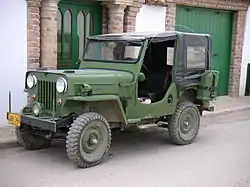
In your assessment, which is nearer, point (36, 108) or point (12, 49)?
point (36, 108)

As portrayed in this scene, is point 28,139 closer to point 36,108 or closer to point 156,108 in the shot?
point 36,108

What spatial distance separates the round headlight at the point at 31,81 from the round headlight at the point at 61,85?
63 cm

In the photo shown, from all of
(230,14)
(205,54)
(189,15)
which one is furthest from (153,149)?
(230,14)

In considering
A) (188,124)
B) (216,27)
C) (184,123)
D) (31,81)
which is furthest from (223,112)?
(31,81)

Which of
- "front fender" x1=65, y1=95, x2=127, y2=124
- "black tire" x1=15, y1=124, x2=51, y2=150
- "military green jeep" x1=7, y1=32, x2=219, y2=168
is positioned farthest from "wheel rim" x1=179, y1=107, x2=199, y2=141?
"black tire" x1=15, y1=124, x2=51, y2=150

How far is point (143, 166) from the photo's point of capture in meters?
6.02

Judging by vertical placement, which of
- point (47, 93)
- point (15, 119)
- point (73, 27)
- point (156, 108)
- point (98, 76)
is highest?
point (73, 27)

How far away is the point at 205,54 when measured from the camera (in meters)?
7.67

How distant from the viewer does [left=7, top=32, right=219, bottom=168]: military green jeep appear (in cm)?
583

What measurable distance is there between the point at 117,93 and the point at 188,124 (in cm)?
178

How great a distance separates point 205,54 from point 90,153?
9.82 ft

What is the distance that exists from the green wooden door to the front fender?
3.10 meters

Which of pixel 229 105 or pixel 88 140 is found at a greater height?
pixel 88 140

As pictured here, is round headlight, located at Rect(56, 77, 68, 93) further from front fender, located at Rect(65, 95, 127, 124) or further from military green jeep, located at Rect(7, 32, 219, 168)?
front fender, located at Rect(65, 95, 127, 124)
